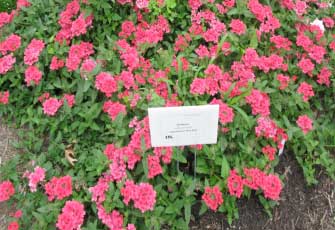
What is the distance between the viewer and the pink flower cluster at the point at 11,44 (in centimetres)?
334

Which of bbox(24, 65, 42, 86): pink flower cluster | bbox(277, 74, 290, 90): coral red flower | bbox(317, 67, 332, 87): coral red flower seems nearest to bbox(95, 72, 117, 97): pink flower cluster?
bbox(24, 65, 42, 86): pink flower cluster

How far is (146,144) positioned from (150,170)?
0.56 ft

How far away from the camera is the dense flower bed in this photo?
2610 millimetres

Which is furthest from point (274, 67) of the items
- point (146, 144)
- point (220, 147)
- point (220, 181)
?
point (146, 144)

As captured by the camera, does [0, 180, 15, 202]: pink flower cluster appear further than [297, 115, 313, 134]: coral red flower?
No

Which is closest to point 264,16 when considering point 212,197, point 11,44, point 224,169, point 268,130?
point 268,130

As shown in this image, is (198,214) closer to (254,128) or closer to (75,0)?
(254,128)

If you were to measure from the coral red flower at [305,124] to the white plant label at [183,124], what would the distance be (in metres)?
0.90

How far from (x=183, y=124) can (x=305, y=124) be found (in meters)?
1.14

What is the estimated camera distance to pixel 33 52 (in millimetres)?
3250

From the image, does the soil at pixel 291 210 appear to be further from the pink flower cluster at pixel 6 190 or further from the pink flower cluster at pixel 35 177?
the pink flower cluster at pixel 6 190

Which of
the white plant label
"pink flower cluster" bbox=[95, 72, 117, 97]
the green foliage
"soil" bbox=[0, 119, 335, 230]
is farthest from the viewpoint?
the green foliage

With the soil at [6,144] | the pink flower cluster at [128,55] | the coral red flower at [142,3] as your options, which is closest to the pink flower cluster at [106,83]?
the pink flower cluster at [128,55]

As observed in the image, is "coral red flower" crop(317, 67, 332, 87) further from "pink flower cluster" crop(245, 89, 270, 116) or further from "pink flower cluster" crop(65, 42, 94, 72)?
"pink flower cluster" crop(65, 42, 94, 72)
